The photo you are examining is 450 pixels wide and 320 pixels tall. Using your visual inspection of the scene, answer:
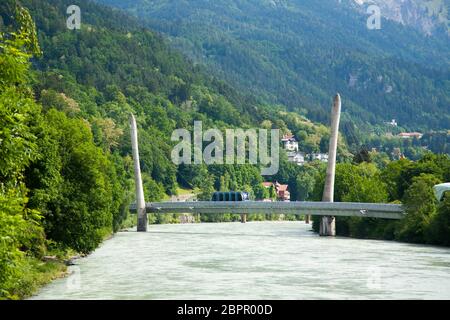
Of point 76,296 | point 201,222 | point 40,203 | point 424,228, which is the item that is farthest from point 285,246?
point 201,222

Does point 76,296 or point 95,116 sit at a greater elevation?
point 95,116

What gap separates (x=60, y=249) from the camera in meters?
59.9

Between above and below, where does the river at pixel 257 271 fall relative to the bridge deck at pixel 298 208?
below

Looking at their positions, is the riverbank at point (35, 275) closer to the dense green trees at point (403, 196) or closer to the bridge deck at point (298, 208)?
the dense green trees at point (403, 196)

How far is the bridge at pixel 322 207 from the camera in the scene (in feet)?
298

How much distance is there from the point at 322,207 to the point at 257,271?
133 ft

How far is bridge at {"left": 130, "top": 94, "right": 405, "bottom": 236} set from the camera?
90750 mm

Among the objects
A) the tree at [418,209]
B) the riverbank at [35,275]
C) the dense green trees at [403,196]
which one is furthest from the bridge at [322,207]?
the riverbank at [35,275]

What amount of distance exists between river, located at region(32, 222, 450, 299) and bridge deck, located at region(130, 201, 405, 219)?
113 inches

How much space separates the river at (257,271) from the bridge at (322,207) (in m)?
3.12

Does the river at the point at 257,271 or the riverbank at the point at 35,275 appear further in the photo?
the river at the point at 257,271

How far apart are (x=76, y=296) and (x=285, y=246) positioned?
39.0 meters

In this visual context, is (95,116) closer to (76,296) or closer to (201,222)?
(201,222)
